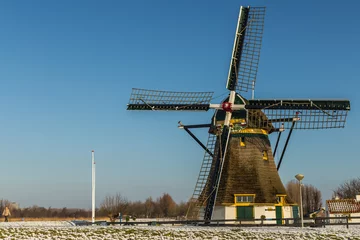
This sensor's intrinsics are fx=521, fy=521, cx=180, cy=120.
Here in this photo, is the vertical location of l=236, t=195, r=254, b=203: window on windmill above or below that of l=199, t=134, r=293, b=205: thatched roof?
below

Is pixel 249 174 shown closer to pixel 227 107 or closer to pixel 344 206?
pixel 227 107

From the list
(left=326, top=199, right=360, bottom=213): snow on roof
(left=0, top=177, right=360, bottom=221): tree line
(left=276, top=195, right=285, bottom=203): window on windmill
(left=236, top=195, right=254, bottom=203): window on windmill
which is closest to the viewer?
(left=236, top=195, right=254, bottom=203): window on windmill

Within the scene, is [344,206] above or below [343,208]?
above

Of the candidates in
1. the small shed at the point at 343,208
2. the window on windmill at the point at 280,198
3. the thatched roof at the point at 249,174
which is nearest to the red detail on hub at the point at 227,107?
the thatched roof at the point at 249,174

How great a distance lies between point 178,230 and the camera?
2616cm

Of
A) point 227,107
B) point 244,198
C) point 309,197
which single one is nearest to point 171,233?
point 244,198

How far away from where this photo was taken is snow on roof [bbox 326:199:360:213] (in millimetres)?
46156

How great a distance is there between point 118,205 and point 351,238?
148ft

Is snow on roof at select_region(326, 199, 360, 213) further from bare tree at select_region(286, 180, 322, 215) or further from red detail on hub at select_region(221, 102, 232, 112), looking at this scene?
bare tree at select_region(286, 180, 322, 215)

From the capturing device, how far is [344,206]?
4681 centimetres

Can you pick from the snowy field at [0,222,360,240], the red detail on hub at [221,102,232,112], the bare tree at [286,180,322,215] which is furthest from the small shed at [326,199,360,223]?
the bare tree at [286,180,322,215]

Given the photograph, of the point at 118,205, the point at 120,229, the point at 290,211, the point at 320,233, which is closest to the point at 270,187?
the point at 290,211

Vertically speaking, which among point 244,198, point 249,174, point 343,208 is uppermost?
point 249,174

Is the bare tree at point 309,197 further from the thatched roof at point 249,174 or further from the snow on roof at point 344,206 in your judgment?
the thatched roof at point 249,174
